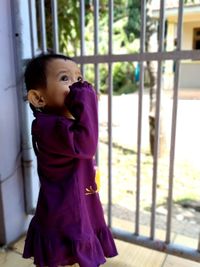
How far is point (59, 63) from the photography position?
45.3 inches

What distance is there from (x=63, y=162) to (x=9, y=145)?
620 millimetres

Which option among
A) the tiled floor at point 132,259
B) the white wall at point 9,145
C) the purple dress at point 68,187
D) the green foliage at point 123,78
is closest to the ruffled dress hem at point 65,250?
the purple dress at point 68,187

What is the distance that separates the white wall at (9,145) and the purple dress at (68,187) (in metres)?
0.49

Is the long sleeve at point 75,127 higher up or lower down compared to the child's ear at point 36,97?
lower down

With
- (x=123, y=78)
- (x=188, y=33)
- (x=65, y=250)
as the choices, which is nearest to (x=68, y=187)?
(x=65, y=250)

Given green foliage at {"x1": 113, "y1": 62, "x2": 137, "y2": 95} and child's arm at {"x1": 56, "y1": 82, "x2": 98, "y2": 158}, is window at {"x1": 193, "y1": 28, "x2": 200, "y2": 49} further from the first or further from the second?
child's arm at {"x1": 56, "y1": 82, "x2": 98, "y2": 158}

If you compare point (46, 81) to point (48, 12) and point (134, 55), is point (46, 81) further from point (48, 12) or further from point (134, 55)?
point (48, 12)

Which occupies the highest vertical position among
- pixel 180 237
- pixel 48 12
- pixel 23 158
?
pixel 48 12

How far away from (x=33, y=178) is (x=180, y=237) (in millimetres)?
910

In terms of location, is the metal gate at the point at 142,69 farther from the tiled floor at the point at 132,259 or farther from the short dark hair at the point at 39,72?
the short dark hair at the point at 39,72

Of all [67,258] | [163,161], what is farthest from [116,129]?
[67,258]

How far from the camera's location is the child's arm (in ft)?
3.49

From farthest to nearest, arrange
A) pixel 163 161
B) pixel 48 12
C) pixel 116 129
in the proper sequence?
pixel 116 129, pixel 163 161, pixel 48 12

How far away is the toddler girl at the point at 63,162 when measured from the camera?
3.56 feet
